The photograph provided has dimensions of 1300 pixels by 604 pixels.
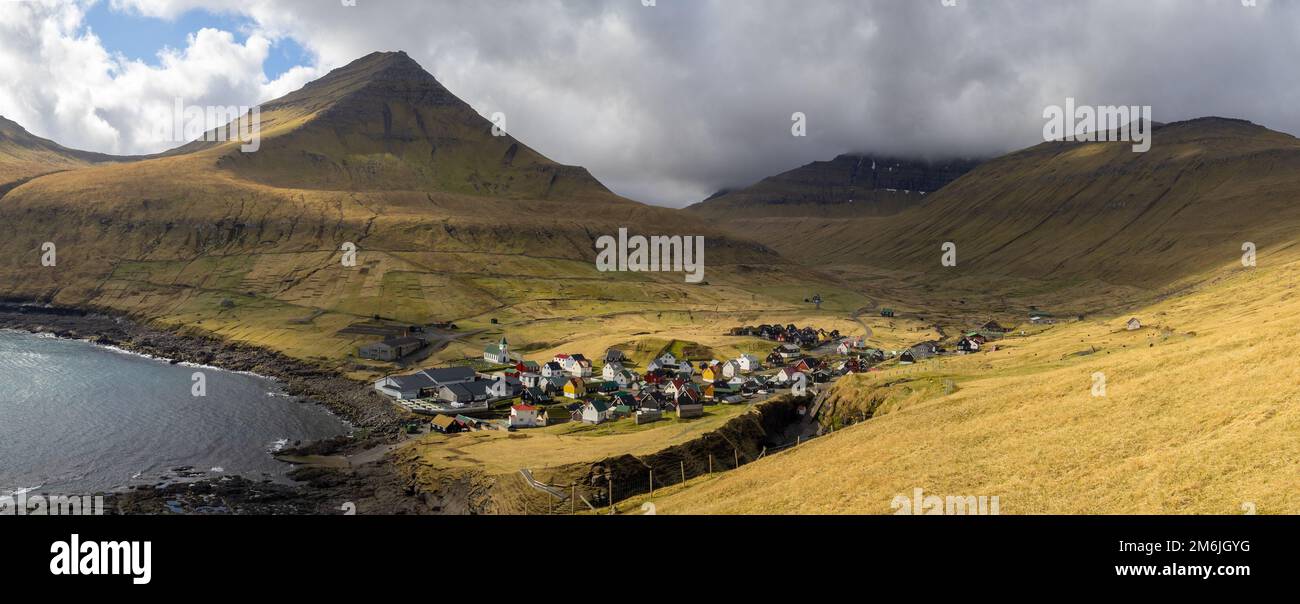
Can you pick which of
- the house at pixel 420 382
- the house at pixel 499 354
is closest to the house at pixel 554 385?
the house at pixel 420 382

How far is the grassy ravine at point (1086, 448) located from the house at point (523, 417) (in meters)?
37.8

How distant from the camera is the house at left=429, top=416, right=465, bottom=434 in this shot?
74.0m

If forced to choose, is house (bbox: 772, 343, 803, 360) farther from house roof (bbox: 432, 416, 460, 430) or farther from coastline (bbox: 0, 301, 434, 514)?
coastline (bbox: 0, 301, 434, 514)

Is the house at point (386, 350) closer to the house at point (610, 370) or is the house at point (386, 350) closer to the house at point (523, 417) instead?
the house at point (610, 370)

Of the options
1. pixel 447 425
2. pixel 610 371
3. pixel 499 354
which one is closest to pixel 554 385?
pixel 610 371

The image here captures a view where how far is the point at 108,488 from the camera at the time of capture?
55438 mm

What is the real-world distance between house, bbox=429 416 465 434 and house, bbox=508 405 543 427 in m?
5.52

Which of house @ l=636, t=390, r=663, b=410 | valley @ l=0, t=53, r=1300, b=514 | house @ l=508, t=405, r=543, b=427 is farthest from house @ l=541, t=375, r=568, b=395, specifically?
house @ l=636, t=390, r=663, b=410

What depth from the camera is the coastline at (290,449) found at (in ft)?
173

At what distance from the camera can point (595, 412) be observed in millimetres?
73562

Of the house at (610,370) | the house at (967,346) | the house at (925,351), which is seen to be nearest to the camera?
the house at (610,370)
